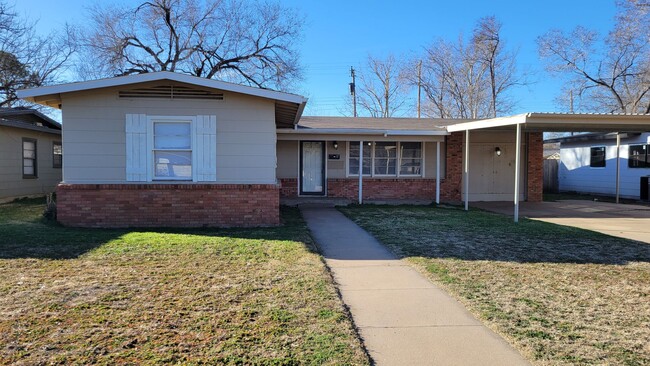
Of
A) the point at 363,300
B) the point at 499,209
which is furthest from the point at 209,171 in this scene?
the point at 499,209

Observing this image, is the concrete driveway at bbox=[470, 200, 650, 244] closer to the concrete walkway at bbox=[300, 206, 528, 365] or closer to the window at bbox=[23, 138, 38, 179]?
the concrete walkway at bbox=[300, 206, 528, 365]

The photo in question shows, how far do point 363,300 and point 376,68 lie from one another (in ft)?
119

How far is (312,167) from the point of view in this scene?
15242mm

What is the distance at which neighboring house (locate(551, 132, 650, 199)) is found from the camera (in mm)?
17516

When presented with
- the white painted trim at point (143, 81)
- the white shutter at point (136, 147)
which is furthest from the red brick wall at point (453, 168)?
the white shutter at point (136, 147)

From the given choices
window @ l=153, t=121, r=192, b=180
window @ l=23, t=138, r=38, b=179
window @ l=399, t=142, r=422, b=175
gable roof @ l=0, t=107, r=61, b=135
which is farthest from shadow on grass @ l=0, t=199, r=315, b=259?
window @ l=399, t=142, r=422, b=175

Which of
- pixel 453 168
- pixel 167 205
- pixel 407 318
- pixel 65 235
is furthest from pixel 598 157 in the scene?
pixel 65 235

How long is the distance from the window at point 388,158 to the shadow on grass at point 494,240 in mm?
4169

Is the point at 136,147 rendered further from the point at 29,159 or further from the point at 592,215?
the point at 592,215

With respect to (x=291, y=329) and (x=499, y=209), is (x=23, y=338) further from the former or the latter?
(x=499, y=209)

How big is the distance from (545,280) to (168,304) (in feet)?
14.3

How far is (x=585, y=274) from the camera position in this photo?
5703 millimetres

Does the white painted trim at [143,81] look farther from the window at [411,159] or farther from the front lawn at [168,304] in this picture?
the window at [411,159]

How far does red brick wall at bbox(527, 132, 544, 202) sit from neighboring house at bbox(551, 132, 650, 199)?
168 inches
